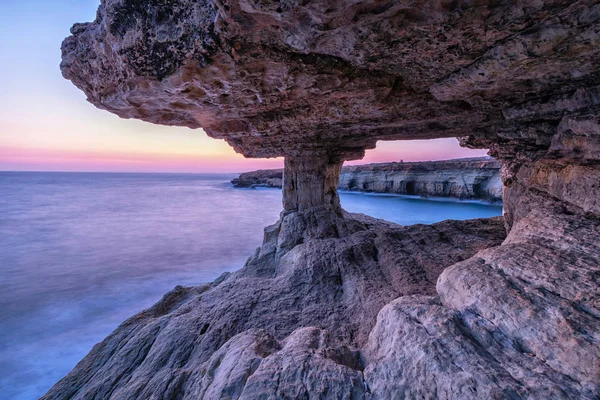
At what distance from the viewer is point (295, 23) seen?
2.58 meters

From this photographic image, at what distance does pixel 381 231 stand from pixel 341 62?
11.5 ft

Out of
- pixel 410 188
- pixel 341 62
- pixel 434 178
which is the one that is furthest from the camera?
pixel 410 188

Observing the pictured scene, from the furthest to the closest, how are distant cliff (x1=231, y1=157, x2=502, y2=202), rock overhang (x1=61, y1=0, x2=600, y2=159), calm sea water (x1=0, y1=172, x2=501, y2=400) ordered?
distant cliff (x1=231, y1=157, x2=502, y2=202)
calm sea water (x1=0, y1=172, x2=501, y2=400)
rock overhang (x1=61, y1=0, x2=600, y2=159)

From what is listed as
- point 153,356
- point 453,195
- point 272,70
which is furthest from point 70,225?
point 453,195

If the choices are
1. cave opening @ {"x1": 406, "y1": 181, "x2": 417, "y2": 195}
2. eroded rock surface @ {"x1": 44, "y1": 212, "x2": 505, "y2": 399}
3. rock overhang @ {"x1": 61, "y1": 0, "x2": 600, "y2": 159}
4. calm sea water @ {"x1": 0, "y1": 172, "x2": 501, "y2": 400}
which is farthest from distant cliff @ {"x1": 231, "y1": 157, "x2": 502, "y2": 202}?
rock overhang @ {"x1": 61, "y1": 0, "x2": 600, "y2": 159}

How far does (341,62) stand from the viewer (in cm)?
359

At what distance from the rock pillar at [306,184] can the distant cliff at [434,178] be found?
24520 mm

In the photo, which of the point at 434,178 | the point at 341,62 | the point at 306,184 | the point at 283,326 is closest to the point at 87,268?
the point at 306,184

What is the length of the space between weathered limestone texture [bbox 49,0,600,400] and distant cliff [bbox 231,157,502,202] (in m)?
25.1

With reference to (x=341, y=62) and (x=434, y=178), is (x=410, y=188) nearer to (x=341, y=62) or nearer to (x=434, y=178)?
(x=434, y=178)

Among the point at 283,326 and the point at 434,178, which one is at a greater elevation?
the point at 434,178

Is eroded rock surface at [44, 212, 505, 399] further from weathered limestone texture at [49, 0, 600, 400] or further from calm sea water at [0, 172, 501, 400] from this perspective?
calm sea water at [0, 172, 501, 400]

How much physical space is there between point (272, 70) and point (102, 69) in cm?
269

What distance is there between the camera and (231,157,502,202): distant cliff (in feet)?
89.1
